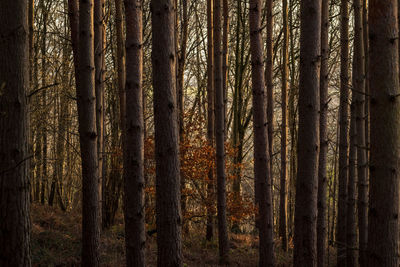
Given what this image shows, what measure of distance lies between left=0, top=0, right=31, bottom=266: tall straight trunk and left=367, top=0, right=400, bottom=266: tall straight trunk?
315 centimetres

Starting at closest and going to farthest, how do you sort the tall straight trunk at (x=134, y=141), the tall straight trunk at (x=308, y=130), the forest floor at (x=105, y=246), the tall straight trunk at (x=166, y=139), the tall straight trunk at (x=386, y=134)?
1. the tall straight trunk at (x=386, y=134)
2. the tall straight trunk at (x=166, y=139)
3. the tall straight trunk at (x=308, y=130)
4. the tall straight trunk at (x=134, y=141)
5. the forest floor at (x=105, y=246)

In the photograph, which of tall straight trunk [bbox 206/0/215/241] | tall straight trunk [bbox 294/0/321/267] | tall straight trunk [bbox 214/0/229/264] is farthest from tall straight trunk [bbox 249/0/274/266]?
tall straight trunk [bbox 206/0/215/241]

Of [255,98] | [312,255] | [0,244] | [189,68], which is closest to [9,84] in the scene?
[0,244]

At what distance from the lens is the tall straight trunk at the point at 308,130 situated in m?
5.39

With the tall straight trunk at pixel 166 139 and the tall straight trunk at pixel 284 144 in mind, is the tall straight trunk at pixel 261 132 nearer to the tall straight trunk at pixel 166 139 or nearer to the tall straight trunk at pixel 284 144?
the tall straight trunk at pixel 166 139

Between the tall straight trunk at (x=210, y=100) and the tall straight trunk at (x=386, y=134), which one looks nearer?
the tall straight trunk at (x=386, y=134)

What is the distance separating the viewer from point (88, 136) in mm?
6254

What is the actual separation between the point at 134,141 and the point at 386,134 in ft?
10.6

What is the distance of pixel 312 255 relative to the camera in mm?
5535

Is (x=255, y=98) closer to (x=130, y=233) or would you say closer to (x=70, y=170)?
(x=130, y=233)

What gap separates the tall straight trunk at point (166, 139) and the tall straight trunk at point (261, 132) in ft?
10.3

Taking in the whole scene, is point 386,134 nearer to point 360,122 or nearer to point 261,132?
point 261,132

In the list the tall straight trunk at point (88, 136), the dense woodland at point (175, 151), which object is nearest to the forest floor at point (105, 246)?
the dense woodland at point (175, 151)

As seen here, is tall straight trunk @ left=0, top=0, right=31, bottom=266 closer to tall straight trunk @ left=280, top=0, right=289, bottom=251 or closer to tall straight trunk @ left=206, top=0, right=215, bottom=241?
tall straight trunk @ left=206, top=0, right=215, bottom=241
